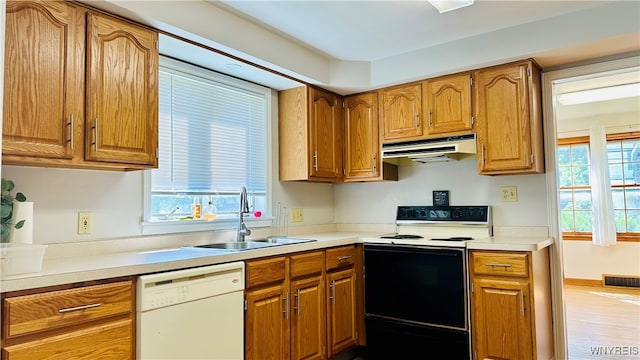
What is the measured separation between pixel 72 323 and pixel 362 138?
259cm

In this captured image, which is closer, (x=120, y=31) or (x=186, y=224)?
(x=120, y=31)

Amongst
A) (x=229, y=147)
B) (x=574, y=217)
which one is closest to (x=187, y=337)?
(x=229, y=147)

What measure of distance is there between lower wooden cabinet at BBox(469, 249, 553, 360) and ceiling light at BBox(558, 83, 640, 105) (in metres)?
2.64

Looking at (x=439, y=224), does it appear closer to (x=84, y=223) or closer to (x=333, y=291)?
(x=333, y=291)

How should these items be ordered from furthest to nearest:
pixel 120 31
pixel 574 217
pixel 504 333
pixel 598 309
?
1. pixel 574 217
2. pixel 598 309
3. pixel 504 333
4. pixel 120 31

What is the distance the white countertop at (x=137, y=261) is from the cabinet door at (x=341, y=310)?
0.33 m

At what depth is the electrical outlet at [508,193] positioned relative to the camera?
10.6ft

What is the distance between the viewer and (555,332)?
3.02 m

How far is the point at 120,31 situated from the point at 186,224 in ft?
3.90

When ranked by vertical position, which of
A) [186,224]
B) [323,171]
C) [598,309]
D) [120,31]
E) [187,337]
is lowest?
[598,309]

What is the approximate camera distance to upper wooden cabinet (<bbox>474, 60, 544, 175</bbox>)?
2908mm

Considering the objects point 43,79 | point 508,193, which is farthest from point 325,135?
point 43,79

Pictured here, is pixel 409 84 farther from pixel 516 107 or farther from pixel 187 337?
pixel 187 337

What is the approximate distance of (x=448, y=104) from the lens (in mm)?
3225
